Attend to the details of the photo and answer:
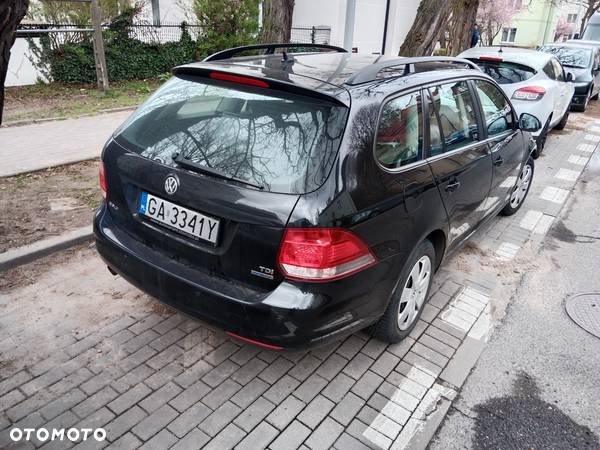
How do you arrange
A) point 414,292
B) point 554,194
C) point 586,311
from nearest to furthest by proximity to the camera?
point 414,292 → point 586,311 → point 554,194

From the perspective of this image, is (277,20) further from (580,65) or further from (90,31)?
(580,65)

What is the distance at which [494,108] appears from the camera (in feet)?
14.1

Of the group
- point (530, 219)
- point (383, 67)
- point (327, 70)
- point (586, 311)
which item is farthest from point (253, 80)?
point (530, 219)

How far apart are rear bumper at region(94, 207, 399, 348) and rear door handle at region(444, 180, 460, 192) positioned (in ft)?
2.65

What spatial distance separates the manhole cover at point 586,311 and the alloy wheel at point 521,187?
1589 mm

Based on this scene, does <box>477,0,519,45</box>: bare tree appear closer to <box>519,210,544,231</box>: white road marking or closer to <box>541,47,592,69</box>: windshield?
<box>541,47,592,69</box>: windshield

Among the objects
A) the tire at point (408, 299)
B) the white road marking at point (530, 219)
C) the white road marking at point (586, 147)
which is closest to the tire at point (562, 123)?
the white road marking at point (586, 147)

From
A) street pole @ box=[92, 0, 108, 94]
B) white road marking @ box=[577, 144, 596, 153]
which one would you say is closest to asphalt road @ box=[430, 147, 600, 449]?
white road marking @ box=[577, 144, 596, 153]

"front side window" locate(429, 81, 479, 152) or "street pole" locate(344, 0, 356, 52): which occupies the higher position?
"street pole" locate(344, 0, 356, 52)

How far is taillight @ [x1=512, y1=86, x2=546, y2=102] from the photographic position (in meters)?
7.73

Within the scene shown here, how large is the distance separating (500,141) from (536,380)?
2091mm

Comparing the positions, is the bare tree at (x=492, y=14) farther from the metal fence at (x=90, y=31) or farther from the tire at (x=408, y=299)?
the tire at (x=408, y=299)

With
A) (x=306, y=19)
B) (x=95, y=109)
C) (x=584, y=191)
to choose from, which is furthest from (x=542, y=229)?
(x=306, y=19)

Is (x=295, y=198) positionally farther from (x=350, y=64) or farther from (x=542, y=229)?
(x=542, y=229)
